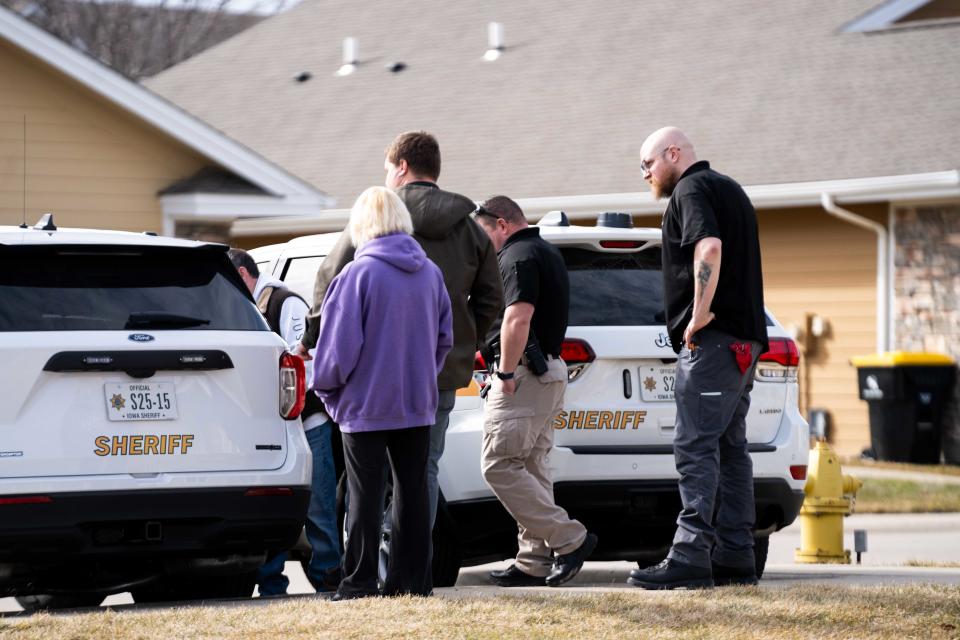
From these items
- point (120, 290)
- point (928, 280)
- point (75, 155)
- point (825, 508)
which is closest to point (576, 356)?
point (120, 290)

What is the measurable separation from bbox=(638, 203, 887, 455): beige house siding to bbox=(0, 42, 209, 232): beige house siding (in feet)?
23.9

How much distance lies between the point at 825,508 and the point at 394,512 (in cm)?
431

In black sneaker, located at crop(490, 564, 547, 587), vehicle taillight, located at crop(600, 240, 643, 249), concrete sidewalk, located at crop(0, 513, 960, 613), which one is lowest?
concrete sidewalk, located at crop(0, 513, 960, 613)

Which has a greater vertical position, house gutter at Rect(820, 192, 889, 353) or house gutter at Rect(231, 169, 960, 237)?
house gutter at Rect(231, 169, 960, 237)

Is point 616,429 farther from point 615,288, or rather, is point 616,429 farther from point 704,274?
point 704,274

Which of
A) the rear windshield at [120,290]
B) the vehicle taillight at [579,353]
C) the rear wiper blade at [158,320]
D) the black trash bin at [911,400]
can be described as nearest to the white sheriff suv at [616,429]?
the vehicle taillight at [579,353]

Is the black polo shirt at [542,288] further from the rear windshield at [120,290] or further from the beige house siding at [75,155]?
the beige house siding at [75,155]

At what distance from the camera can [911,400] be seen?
18484 millimetres

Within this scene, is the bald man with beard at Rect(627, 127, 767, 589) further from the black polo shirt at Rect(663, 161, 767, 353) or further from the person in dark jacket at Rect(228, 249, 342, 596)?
the person in dark jacket at Rect(228, 249, 342, 596)

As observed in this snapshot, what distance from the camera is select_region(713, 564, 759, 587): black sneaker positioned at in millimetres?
8086

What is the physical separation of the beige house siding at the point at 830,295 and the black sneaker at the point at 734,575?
11876 millimetres

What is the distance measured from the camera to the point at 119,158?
51.7 ft

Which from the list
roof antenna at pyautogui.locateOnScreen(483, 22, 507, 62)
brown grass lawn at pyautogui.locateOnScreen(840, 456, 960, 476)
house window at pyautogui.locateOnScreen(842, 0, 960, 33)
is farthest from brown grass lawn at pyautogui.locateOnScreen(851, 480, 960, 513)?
roof antenna at pyautogui.locateOnScreen(483, 22, 507, 62)

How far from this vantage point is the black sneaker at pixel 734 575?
8.09m
